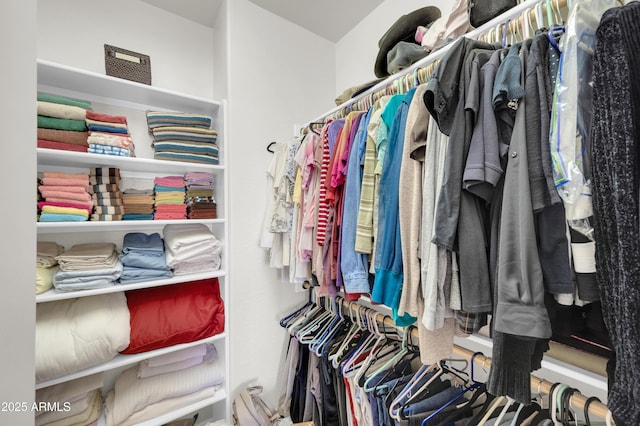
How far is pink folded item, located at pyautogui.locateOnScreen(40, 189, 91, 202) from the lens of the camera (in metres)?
1.10

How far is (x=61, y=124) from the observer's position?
1155 mm

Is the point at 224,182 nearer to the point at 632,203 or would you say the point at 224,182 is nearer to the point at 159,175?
the point at 159,175

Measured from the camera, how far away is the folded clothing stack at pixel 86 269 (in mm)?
1092

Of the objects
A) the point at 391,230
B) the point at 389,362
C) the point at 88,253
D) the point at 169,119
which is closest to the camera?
the point at 391,230

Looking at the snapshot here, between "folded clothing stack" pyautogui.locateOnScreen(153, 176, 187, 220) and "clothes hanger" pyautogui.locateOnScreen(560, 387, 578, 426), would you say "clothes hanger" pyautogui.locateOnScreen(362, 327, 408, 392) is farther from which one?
"folded clothing stack" pyautogui.locateOnScreen(153, 176, 187, 220)

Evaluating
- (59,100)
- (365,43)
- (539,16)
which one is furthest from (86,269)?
(365,43)

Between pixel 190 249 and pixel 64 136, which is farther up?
pixel 64 136

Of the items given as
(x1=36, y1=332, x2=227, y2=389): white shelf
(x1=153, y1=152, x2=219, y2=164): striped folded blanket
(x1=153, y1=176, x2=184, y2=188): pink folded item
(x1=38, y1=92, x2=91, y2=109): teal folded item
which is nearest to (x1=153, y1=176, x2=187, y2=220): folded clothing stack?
(x1=153, y1=176, x2=184, y2=188): pink folded item

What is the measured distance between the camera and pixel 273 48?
1.71 metres

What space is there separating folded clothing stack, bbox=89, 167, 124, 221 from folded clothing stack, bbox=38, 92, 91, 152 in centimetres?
13

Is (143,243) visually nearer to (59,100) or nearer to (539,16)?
(59,100)

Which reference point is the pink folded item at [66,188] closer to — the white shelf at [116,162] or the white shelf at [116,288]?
the white shelf at [116,162]

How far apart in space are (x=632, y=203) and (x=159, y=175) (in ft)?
6.20

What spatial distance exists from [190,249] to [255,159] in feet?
2.13
